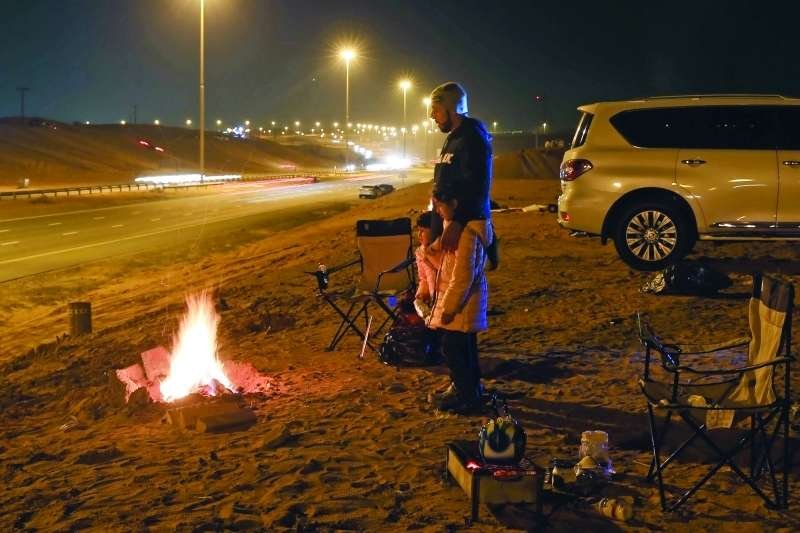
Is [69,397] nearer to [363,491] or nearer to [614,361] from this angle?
[363,491]

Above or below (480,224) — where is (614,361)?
below

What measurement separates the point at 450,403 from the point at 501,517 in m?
1.77

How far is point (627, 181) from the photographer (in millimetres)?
11148

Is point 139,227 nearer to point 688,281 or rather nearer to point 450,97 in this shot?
point 688,281

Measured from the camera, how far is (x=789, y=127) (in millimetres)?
10836

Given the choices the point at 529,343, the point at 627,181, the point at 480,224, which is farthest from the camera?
the point at 627,181

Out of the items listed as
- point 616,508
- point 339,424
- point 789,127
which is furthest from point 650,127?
point 616,508

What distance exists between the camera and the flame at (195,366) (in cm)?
699

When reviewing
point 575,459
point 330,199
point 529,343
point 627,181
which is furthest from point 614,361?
point 330,199

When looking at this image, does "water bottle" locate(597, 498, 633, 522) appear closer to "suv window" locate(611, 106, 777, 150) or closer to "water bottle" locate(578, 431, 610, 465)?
"water bottle" locate(578, 431, 610, 465)

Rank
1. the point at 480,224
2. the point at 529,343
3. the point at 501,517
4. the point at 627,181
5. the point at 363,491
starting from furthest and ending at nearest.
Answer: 1. the point at 627,181
2. the point at 529,343
3. the point at 480,224
4. the point at 363,491
5. the point at 501,517

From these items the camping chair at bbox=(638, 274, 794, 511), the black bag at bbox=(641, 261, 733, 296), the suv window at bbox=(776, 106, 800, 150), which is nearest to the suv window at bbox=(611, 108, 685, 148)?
the suv window at bbox=(776, 106, 800, 150)

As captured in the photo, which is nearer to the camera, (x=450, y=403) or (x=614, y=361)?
(x=450, y=403)

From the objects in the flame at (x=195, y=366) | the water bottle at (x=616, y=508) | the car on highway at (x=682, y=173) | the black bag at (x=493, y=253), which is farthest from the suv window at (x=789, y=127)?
the water bottle at (x=616, y=508)
